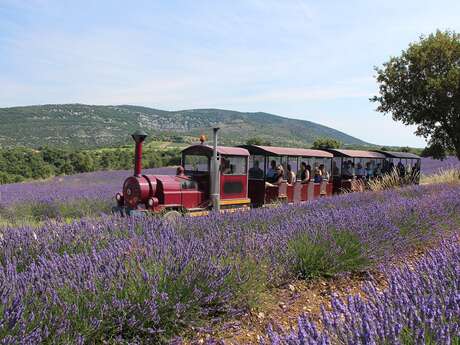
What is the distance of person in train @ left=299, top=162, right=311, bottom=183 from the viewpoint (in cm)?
1293

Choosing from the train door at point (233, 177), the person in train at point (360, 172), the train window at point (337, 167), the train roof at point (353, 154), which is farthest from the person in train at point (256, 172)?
the person in train at point (360, 172)

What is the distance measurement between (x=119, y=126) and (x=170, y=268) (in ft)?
419

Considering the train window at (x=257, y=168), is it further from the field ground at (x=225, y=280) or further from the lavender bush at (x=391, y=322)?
the lavender bush at (x=391, y=322)

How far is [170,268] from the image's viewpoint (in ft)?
9.66

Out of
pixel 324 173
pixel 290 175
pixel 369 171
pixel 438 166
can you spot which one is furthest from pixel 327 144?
pixel 290 175

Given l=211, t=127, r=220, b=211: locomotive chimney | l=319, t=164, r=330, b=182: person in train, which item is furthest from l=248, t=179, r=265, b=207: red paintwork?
l=319, t=164, r=330, b=182: person in train

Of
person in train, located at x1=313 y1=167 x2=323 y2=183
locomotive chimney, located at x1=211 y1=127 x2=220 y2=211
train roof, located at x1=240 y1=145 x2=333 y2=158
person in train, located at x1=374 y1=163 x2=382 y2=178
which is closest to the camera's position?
locomotive chimney, located at x1=211 y1=127 x2=220 y2=211

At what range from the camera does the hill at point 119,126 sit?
94319 mm

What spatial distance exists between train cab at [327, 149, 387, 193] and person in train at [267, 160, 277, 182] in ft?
11.5

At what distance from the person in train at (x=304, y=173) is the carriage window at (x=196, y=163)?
3.78m

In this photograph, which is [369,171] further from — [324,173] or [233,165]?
[233,165]

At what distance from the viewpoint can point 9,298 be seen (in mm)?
2289

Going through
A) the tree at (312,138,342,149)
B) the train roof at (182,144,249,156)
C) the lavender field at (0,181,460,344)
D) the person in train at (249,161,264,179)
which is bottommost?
the lavender field at (0,181,460,344)

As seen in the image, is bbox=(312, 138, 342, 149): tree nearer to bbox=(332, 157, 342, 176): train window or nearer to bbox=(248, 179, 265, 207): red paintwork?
bbox=(332, 157, 342, 176): train window
